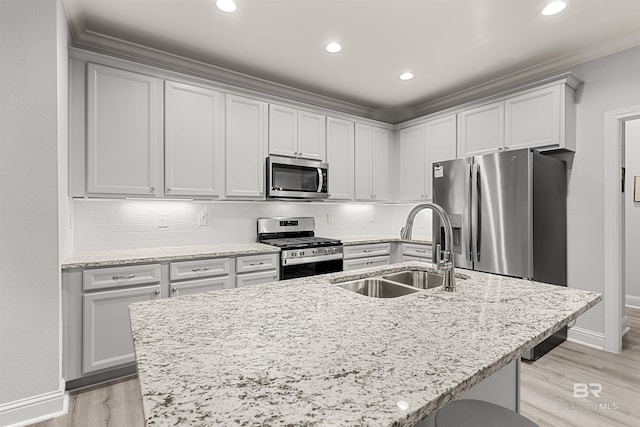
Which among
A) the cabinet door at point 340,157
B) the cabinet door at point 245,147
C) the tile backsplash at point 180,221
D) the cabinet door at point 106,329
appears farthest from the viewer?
the cabinet door at point 340,157

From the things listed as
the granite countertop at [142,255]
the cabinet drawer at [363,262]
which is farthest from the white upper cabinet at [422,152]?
the granite countertop at [142,255]

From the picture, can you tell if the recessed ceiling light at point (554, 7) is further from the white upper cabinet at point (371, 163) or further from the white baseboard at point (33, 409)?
the white baseboard at point (33, 409)

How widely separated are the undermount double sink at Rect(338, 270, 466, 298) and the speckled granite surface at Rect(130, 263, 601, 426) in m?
0.32

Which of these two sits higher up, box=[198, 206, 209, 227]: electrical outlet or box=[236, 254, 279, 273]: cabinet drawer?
box=[198, 206, 209, 227]: electrical outlet

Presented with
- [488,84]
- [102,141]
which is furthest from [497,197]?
[102,141]

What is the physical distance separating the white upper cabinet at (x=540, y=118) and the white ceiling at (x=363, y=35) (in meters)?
0.39

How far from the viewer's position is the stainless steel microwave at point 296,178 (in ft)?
11.0

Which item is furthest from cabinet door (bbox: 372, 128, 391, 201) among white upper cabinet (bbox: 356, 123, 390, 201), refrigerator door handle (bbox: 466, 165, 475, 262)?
refrigerator door handle (bbox: 466, 165, 475, 262)

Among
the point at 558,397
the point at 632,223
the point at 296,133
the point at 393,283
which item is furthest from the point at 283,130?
the point at 632,223

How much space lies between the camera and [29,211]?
1895 millimetres

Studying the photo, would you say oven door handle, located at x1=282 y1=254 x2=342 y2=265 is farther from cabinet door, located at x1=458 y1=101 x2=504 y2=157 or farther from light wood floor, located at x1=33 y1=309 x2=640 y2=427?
cabinet door, located at x1=458 y1=101 x2=504 y2=157

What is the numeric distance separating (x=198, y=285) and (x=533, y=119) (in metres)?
3.33

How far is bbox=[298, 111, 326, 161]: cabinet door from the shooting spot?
3.59 m

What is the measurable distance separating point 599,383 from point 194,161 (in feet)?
11.8
